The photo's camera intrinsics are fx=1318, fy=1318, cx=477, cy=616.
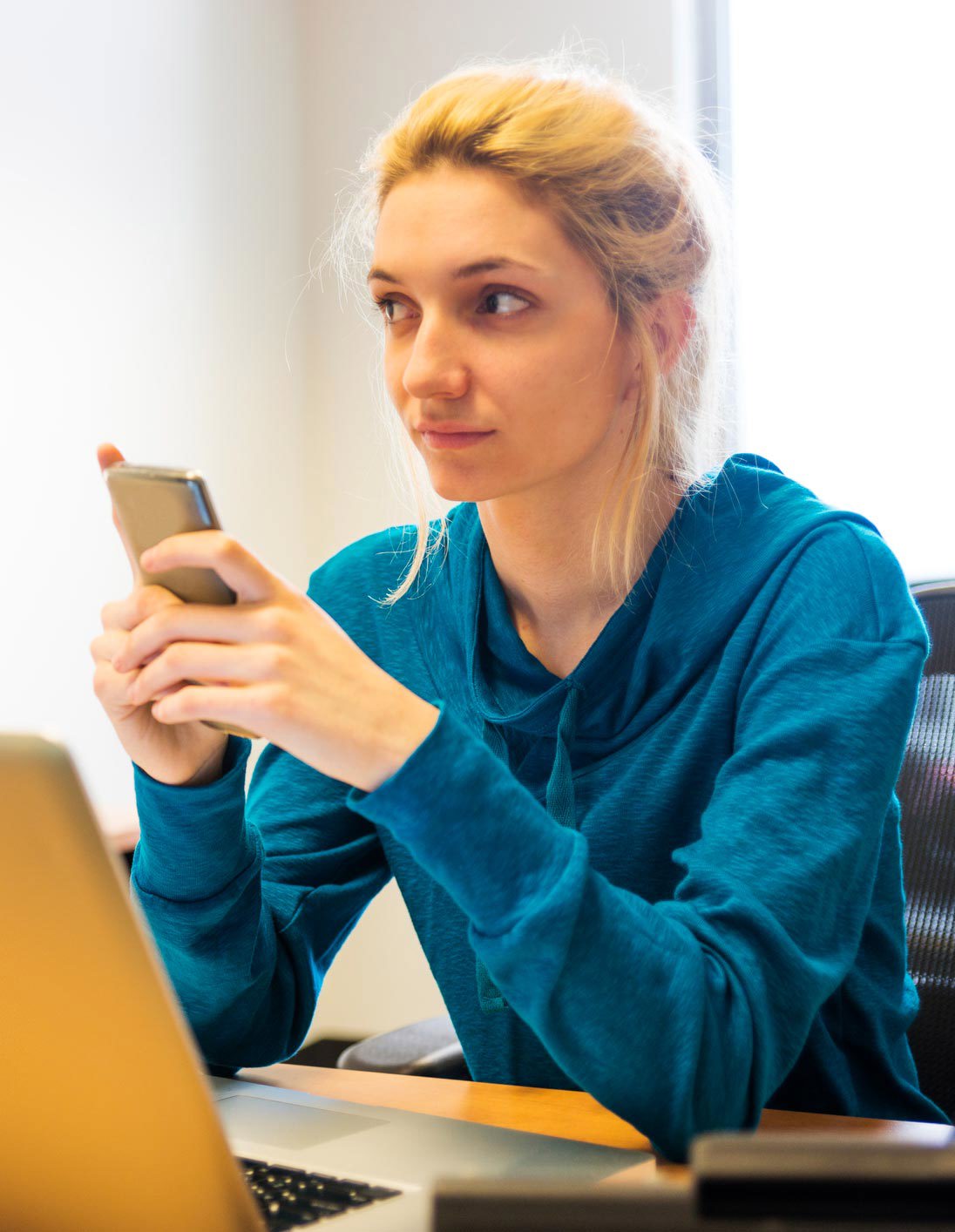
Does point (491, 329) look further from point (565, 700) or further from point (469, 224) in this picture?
point (565, 700)

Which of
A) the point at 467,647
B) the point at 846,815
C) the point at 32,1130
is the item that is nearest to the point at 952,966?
the point at 846,815

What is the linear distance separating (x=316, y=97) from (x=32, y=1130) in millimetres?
2847

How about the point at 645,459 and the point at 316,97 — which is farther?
the point at 316,97

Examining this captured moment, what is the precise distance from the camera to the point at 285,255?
9.76ft

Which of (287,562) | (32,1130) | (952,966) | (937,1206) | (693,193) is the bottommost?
(287,562)

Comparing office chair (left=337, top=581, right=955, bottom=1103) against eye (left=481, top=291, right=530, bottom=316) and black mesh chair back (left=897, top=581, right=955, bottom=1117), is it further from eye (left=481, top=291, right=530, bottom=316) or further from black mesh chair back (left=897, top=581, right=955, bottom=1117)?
eye (left=481, top=291, right=530, bottom=316)

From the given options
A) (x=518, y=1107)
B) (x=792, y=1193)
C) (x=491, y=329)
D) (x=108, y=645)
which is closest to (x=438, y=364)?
(x=491, y=329)

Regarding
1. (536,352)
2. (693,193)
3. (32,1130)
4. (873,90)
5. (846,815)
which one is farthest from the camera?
(873,90)

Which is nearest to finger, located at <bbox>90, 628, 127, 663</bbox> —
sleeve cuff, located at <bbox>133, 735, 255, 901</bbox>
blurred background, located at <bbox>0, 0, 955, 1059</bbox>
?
sleeve cuff, located at <bbox>133, 735, 255, 901</bbox>

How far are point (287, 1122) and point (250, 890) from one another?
0.21m

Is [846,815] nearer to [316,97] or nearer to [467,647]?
[467,647]

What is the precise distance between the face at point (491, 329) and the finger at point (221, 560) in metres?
0.32

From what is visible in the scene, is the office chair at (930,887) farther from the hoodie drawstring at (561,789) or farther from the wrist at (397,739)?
the wrist at (397,739)

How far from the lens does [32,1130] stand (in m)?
0.47
